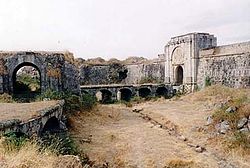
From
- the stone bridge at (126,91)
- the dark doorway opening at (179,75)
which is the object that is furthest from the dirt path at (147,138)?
the dark doorway opening at (179,75)

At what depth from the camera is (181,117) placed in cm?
1661

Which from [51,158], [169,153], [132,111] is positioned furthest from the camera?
[132,111]

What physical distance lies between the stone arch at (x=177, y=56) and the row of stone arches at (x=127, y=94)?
237cm

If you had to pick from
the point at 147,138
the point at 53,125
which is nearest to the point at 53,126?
the point at 53,125

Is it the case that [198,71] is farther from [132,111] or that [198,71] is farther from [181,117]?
[181,117]

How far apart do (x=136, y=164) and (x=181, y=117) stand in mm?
6924

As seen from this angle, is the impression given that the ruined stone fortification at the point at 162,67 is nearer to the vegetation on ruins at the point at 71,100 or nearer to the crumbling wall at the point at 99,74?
the crumbling wall at the point at 99,74

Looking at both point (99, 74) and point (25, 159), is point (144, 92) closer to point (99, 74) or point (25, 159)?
point (99, 74)

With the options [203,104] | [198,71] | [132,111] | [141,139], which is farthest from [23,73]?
[141,139]

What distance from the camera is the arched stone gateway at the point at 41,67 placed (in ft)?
55.5

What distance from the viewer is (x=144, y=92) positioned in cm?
2830

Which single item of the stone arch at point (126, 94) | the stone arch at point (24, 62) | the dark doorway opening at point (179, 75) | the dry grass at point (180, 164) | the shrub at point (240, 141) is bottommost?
the dry grass at point (180, 164)

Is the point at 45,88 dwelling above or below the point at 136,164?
above

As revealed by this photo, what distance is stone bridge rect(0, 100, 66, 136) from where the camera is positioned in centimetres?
754
